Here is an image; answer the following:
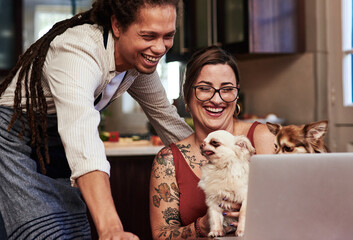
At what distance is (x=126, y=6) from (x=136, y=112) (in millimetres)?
4240

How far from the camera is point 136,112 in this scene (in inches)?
223

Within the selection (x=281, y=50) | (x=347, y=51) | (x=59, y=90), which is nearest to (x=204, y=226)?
(x=59, y=90)

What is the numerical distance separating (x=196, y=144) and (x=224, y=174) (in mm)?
408

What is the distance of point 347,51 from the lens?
12.0ft

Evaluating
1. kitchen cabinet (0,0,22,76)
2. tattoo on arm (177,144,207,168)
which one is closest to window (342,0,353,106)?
tattoo on arm (177,144,207,168)

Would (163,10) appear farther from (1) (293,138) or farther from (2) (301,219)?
(2) (301,219)

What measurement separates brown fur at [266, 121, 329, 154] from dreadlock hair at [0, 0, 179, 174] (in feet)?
1.65

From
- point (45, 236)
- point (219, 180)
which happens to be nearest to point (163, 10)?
point (219, 180)

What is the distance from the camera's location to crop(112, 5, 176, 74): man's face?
140cm

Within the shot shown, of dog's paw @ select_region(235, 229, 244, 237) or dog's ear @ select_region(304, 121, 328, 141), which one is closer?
dog's paw @ select_region(235, 229, 244, 237)

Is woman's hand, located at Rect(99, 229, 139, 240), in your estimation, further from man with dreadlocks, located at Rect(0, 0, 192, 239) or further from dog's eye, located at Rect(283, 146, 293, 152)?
dog's eye, located at Rect(283, 146, 293, 152)

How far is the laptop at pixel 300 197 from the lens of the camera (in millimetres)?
1106

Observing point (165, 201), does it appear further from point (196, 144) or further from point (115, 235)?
point (115, 235)

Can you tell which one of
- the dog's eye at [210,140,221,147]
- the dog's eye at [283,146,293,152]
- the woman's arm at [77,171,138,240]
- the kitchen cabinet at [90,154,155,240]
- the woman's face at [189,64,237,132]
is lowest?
the kitchen cabinet at [90,154,155,240]
